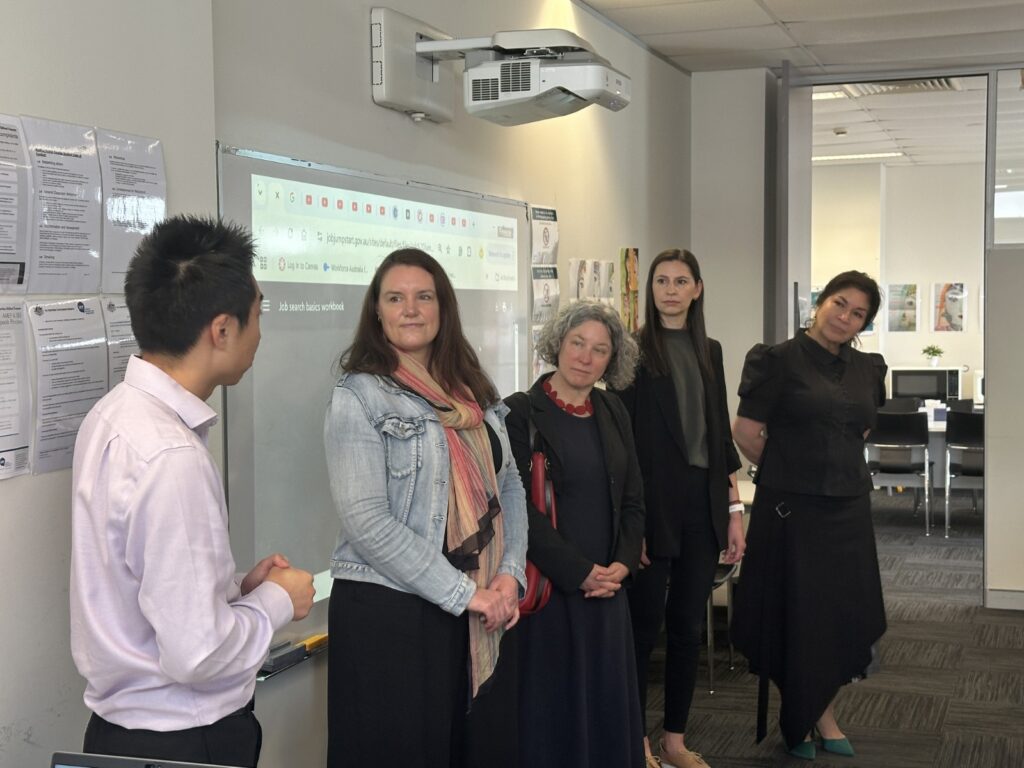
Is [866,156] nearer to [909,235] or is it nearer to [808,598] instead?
[909,235]

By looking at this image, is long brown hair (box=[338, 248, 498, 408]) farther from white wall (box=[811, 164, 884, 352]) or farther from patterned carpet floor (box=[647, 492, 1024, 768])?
white wall (box=[811, 164, 884, 352])

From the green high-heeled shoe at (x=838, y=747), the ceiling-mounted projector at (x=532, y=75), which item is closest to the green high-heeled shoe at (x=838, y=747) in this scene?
the green high-heeled shoe at (x=838, y=747)

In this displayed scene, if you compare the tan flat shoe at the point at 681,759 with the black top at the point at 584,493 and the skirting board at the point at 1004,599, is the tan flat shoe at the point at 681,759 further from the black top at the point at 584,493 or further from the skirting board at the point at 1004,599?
the skirting board at the point at 1004,599

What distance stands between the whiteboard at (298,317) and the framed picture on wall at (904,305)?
9.30m

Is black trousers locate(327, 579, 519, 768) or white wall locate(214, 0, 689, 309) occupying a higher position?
white wall locate(214, 0, 689, 309)

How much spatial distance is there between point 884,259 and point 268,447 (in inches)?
401

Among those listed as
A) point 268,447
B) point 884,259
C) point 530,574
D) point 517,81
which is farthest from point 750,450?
point 884,259

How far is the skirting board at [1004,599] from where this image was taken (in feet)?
19.5

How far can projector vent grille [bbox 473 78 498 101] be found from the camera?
3.25m

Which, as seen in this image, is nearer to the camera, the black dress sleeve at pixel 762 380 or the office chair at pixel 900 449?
the black dress sleeve at pixel 762 380

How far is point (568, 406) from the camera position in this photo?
310 centimetres

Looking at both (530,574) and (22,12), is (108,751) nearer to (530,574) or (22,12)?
(22,12)

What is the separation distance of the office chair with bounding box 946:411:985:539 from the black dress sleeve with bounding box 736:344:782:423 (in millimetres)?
4865

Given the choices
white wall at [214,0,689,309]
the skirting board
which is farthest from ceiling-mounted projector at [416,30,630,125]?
the skirting board
